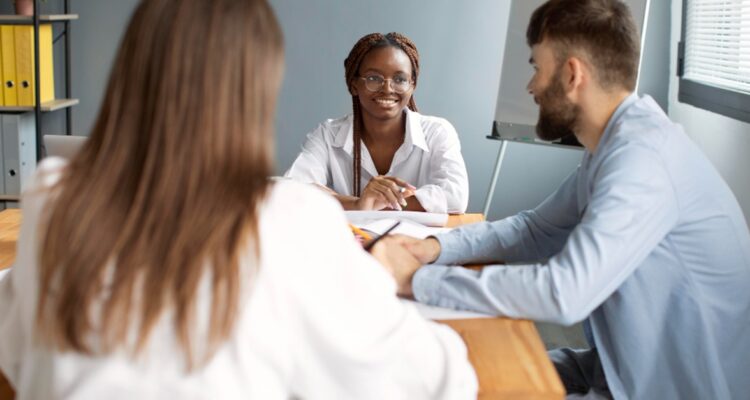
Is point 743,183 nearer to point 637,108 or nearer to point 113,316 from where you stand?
point 637,108

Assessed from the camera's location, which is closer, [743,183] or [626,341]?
[626,341]

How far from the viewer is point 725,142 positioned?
3363mm

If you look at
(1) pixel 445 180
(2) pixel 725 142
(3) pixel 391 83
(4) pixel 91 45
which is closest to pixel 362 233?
(1) pixel 445 180

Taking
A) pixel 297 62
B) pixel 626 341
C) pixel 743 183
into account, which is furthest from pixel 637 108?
pixel 297 62

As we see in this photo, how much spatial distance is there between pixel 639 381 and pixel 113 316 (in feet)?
3.23

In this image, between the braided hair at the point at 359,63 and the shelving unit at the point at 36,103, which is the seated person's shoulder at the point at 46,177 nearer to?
the braided hair at the point at 359,63

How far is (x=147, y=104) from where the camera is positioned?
0.97 m

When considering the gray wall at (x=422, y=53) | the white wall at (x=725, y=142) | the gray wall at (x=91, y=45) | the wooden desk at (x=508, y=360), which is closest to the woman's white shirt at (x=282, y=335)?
the wooden desk at (x=508, y=360)

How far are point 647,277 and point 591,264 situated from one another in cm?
18

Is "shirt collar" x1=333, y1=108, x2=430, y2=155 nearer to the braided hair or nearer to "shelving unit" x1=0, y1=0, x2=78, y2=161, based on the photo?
the braided hair

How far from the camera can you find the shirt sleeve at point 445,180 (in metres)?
2.49

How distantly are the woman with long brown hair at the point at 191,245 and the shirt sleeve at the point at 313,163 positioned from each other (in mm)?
1803

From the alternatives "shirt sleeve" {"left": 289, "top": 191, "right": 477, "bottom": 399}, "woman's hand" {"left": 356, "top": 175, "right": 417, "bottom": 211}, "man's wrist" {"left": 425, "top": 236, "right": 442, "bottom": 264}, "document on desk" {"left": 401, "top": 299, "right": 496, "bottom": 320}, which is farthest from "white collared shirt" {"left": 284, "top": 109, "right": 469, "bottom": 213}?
"shirt sleeve" {"left": 289, "top": 191, "right": 477, "bottom": 399}

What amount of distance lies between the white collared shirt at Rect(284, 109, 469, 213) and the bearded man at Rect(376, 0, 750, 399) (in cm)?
109
